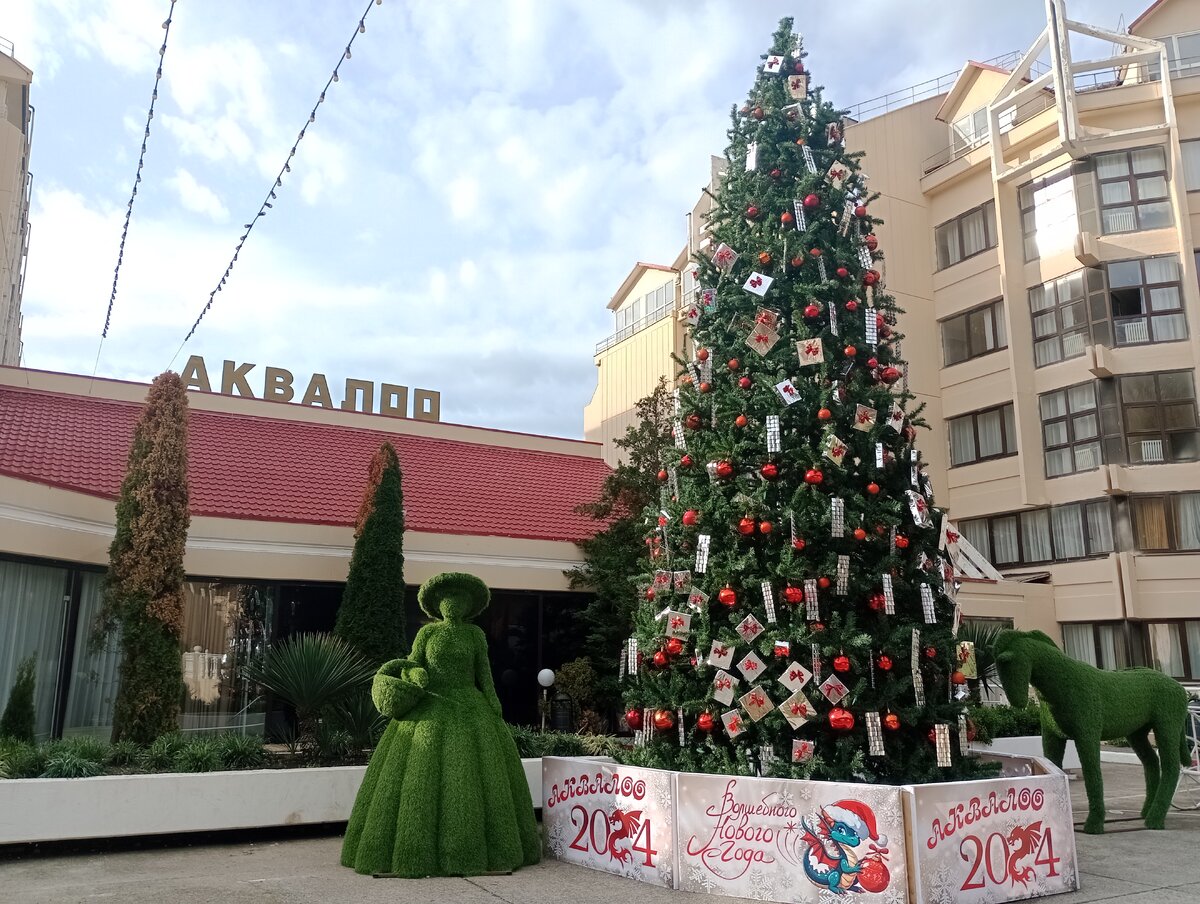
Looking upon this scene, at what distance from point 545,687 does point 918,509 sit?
30.2 feet

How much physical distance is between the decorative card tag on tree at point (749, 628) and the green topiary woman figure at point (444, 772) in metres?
2.21

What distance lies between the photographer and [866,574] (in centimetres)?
760

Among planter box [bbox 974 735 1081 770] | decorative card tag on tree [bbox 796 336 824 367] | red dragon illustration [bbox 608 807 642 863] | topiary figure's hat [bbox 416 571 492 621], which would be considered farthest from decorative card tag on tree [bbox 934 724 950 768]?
planter box [bbox 974 735 1081 770]

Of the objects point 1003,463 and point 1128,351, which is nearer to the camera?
point 1128,351

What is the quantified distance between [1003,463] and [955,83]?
10.8 meters

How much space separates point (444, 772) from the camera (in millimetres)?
7391

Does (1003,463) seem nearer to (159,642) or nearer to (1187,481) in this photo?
(1187,481)

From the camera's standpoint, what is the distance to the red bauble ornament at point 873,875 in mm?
6137

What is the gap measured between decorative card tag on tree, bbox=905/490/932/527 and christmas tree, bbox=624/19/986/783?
0.9 inches

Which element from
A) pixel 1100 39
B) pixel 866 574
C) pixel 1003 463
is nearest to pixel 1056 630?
pixel 1003 463

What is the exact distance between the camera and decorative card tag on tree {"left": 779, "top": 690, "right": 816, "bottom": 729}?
282 inches

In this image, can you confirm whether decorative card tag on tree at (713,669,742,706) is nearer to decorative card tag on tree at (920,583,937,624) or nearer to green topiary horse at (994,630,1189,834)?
decorative card tag on tree at (920,583,937,624)

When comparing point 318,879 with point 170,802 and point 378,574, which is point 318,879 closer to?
point 170,802

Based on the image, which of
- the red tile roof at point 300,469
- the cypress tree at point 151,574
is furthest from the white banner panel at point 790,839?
the red tile roof at point 300,469
